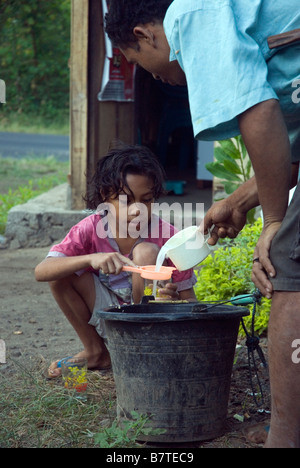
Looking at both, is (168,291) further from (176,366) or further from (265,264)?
(265,264)

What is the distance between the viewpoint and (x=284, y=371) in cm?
185

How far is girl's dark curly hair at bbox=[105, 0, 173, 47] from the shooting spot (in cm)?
198

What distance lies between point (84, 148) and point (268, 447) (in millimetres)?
4080

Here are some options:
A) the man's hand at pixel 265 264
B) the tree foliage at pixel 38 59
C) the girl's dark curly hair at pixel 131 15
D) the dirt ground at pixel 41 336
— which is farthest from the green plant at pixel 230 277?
the tree foliage at pixel 38 59

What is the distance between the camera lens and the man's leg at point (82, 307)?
285 centimetres

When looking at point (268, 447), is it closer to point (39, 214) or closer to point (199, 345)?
point (199, 345)

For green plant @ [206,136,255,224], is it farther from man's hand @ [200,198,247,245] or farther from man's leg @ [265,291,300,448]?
man's leg @ [265,291,300,448]

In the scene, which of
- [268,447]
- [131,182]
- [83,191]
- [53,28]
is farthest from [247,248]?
[53,28]

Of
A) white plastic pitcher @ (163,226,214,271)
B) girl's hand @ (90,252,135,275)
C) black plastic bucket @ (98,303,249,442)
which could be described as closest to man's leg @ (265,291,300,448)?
black plastic bucket @ (98,303,249,442)

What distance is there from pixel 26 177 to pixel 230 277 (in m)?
6.64

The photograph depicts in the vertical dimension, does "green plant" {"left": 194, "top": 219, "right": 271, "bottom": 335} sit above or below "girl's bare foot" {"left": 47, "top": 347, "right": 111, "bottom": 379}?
above

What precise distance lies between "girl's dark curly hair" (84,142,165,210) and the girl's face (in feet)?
0.07

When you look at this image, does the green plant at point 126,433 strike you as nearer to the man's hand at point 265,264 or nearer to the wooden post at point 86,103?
the man's hand at point 265,264

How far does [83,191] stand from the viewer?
18.7 ft
